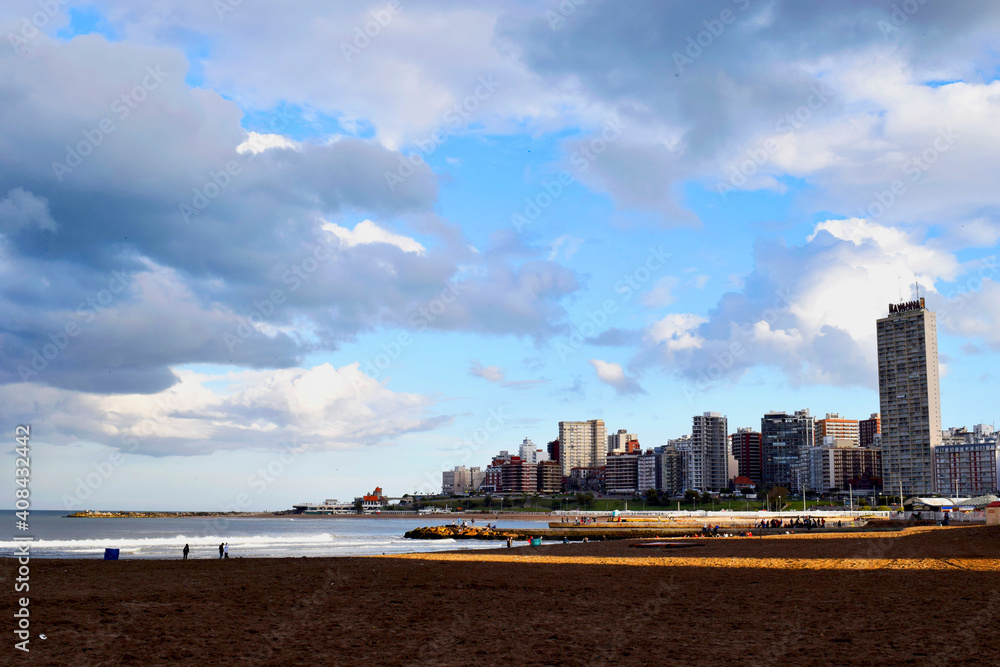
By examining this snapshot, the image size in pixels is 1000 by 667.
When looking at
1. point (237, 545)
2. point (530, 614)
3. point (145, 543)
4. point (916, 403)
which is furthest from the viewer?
point (916, 403)

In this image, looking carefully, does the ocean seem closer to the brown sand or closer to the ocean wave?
the ocean wave

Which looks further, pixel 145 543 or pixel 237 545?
pixel 145 543

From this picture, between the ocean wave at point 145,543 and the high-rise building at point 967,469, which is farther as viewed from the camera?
the high-rise building at point 967,469

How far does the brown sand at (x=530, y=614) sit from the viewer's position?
14.7m

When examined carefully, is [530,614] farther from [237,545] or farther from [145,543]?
[145,543]

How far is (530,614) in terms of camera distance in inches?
793

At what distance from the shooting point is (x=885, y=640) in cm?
1555

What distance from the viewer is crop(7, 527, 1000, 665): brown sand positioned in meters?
14.7

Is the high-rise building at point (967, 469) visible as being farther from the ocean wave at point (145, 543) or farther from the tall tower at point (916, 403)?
the ocean wave at point (145, 543)

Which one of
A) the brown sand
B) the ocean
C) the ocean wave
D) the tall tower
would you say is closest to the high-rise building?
the tall tower

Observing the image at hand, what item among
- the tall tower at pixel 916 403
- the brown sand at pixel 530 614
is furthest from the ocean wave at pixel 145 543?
the tall tower at pixel 916 403

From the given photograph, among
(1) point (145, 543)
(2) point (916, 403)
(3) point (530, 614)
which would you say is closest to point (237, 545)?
(1) point (145, 543)

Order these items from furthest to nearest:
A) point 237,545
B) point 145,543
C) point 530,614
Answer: point 145,543 < point 237,545 < point 530,614

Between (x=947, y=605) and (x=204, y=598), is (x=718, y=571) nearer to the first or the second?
(x=947, y=605)
